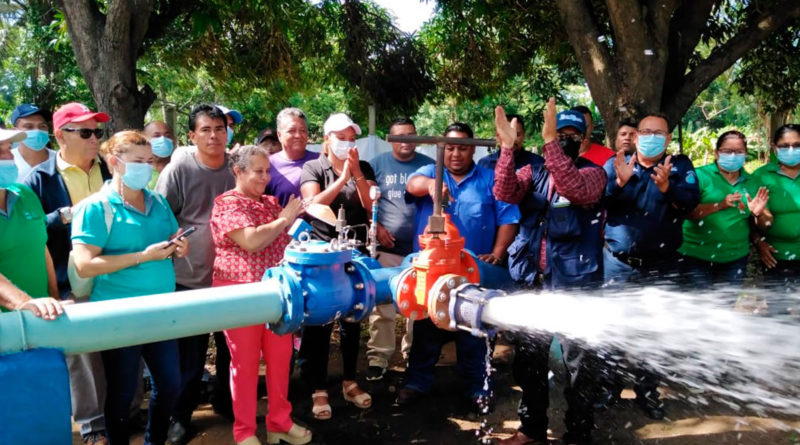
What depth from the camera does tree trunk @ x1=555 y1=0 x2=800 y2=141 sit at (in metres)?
5.35

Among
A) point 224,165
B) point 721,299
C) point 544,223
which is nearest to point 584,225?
point 544,223

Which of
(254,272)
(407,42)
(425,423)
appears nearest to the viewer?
(254,272)

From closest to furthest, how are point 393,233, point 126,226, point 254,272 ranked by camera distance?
1. point 126,226
2. point 254,272
3. point 393,233

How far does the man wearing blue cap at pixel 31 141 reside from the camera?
12.6 feet

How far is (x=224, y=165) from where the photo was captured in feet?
12.7

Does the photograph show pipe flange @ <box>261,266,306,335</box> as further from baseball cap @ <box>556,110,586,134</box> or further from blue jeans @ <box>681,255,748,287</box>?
blue jeans @ <box>681,255,748,287</box>

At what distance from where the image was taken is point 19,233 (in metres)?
2.86

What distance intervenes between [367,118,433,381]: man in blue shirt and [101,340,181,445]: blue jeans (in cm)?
181

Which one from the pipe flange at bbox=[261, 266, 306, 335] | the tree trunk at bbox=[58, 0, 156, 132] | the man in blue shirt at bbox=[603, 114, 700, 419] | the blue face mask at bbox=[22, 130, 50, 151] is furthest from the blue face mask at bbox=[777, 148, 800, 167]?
the tree trunk at bbox=[58, 0, 156, 132]

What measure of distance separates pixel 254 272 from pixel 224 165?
88 cm

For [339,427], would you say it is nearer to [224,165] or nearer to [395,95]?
[224,165]

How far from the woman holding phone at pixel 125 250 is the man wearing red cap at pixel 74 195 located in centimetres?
59

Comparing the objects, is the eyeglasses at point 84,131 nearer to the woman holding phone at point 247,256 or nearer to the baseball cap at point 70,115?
the baseball cap at point 70,115

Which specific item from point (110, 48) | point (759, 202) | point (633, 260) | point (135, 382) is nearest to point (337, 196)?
point (135, 382)
